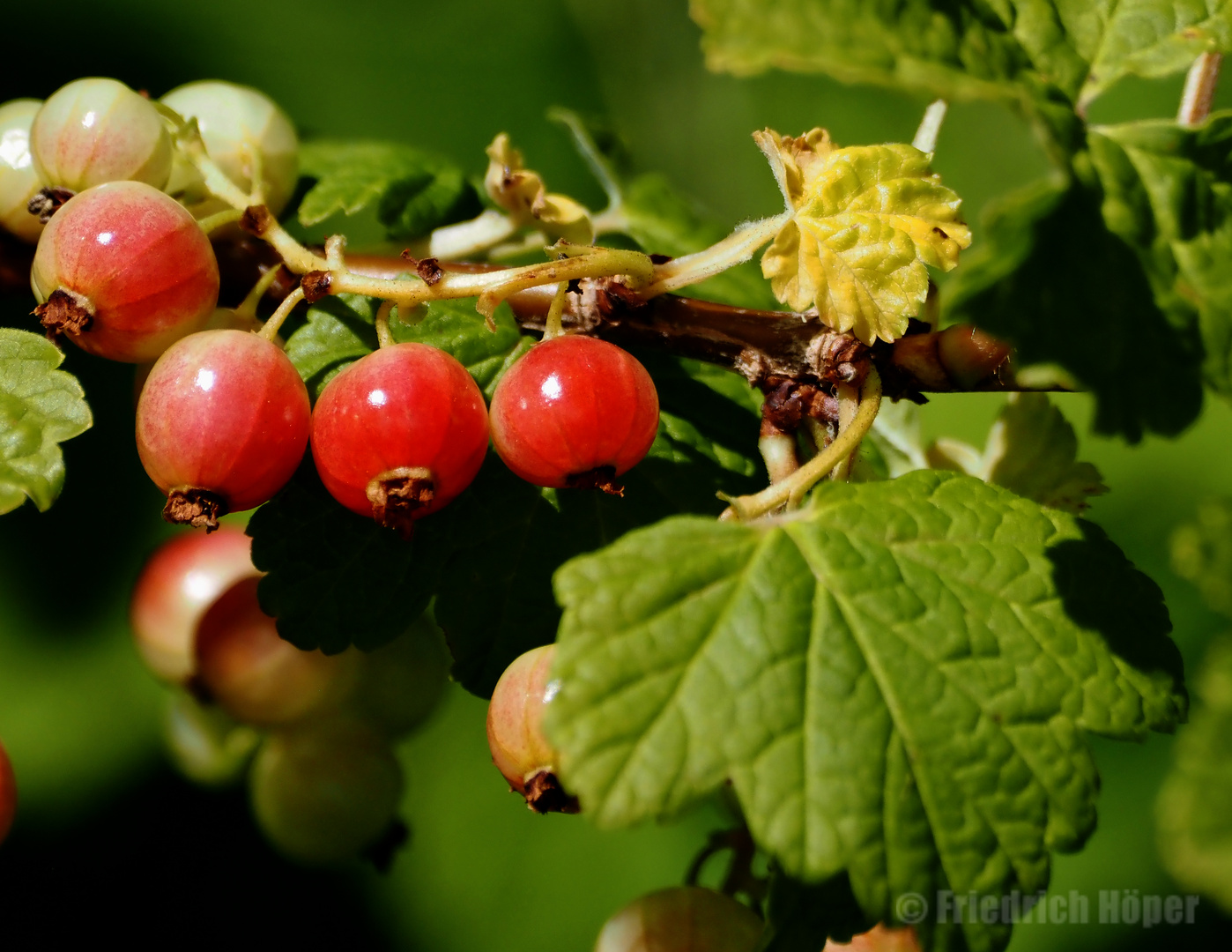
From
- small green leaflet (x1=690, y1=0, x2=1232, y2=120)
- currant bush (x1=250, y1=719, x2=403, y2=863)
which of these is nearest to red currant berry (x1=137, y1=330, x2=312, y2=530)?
small green leaflet (x1=690, y1=0, x2=1232, y2=120)

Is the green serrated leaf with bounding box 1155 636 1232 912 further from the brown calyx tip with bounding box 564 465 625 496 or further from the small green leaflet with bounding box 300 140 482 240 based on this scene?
the small green leaflet with bounding box 300 140 482 240

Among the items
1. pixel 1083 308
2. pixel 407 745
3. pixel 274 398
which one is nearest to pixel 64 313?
pixel 274 398

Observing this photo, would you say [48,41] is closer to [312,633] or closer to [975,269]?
[312,633]

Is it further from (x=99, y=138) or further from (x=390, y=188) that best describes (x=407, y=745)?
(x=99, y=138)

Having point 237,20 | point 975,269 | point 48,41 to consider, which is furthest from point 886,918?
point 237,20

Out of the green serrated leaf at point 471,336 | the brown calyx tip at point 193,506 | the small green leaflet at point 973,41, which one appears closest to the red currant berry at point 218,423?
the brown calyx tip at point 193,506

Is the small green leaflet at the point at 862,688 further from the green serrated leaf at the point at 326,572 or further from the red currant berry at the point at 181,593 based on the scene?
the red currant berry at the point at 181,593
